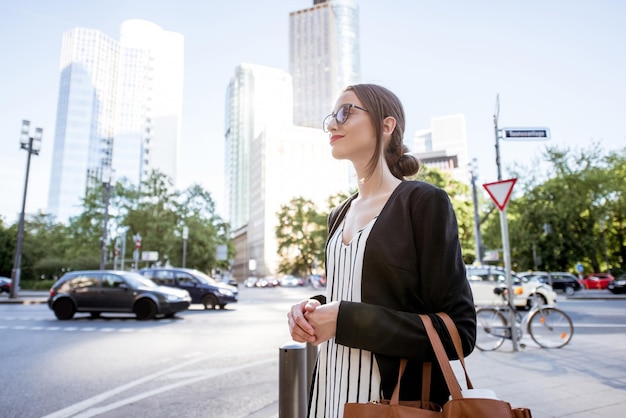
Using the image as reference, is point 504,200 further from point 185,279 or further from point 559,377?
point 185,279

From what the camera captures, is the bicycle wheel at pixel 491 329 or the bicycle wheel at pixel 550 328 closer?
the bicycle wheel at pixel 550 328

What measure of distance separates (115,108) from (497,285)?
11482cm

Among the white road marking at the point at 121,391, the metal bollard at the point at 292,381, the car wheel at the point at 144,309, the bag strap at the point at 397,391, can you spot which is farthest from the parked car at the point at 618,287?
the bag strap at the point at 397,391

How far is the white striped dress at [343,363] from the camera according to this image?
1.31m

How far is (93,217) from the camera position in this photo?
42156mm

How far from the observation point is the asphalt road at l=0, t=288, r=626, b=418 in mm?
4277

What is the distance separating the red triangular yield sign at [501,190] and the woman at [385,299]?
667 centimetres

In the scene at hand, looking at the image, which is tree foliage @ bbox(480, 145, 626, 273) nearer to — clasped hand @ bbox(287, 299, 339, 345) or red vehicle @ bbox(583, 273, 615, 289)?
red vehicle @ bbox(583, 273, 615, 289)

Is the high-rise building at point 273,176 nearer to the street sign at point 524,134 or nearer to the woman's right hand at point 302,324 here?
the street sign at point 524,134

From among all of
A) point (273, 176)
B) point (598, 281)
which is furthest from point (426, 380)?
point (273, 176)

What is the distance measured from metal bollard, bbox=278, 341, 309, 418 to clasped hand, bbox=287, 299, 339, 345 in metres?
1.58

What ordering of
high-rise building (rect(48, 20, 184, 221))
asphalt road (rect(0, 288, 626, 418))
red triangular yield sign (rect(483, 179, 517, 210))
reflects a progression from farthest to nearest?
high-rise building (rect(48, 20, 184, 221)) < red triangular yield sign (rect(483, 179, 517, 210)) < asphalt road (rect(0, 288, 626, 418))

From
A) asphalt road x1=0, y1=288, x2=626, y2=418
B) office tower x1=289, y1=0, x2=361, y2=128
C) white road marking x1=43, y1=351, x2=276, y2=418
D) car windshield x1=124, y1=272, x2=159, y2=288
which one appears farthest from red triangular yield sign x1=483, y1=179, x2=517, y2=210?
office tower x1=289, y1=0, x2=361, y2=128

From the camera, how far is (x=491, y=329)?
7.21 metres
